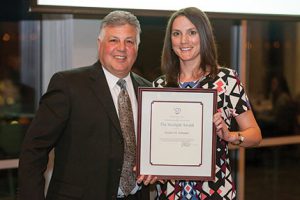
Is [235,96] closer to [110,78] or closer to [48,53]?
[110,78]

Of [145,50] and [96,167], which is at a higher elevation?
[145,50]

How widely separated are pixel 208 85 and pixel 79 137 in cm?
62

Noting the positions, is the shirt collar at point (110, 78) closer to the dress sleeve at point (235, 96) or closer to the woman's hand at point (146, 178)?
the woman's hand at point (146, 178)

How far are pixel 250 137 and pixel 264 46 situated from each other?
17.0 ft

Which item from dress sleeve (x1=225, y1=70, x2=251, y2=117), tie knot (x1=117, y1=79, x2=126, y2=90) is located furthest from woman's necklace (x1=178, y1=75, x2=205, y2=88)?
tie knot (x1=117, y1=79, x2=126, y2=90)

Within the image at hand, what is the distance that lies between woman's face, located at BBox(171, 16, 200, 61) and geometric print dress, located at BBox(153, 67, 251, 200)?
5.1 inches

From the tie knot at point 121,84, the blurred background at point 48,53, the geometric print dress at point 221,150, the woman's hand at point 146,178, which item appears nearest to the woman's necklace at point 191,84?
the geometric print dress at point 221,150

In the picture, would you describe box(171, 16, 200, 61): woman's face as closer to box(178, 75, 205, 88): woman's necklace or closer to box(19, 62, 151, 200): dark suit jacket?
box(178, 75, 205, 88): woman's necklace

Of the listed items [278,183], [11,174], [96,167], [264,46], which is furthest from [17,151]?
[264,46]

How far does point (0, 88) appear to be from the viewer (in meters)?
3.79

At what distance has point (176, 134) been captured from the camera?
83.2 inches

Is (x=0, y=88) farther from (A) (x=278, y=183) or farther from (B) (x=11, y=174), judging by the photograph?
(A) (x=278, y=183)

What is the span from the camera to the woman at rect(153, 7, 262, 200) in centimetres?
218

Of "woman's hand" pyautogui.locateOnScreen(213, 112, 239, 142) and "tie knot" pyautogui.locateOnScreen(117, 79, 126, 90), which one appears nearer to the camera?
"woman's hand" pyautogui.locateOnScreen(213, 112, 239, 142)
